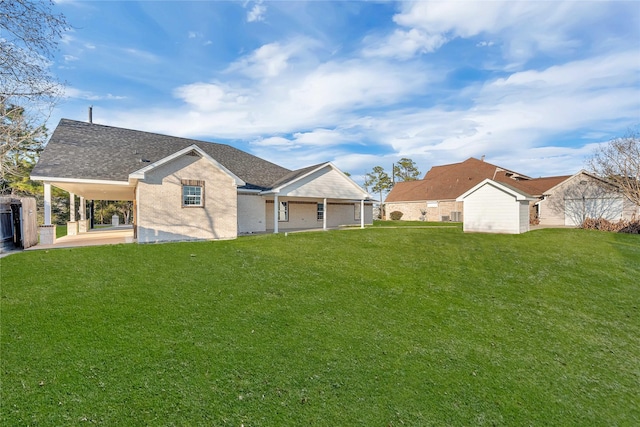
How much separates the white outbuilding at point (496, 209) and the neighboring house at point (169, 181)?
27.2 ft

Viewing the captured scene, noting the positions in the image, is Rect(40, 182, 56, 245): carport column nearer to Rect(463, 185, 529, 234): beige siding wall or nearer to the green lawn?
the green lawn

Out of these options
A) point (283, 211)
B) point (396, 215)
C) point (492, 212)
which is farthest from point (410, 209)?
point (283, 211)

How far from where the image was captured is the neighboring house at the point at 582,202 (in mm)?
22156

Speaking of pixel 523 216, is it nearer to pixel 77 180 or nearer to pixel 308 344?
pixel 308 344

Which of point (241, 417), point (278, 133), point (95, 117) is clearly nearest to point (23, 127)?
point (95, 117)

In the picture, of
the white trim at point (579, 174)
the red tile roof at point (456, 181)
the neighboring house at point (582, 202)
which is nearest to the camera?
the neighboring house at point (582, 202)

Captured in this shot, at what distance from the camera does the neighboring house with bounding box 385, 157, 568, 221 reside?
2964 centimetres

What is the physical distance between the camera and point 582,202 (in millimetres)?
23641

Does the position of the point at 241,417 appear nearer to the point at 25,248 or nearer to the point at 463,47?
the point at 25,248

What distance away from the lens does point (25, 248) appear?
10820 millimetres

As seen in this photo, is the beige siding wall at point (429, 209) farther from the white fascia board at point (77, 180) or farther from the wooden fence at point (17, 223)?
the wooden fence at point (17, 223)

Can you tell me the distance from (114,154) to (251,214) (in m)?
7.47

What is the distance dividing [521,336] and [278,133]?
24.5 metres

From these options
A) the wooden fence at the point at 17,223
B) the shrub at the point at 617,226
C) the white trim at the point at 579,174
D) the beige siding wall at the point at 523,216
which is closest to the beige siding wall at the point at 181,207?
the wooden fence at the point at 17,223
